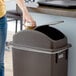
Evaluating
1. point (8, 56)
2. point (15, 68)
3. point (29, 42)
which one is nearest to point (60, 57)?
point (29, 42)

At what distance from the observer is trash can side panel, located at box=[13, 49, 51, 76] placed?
1.97 m

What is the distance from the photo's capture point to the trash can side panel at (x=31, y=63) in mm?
Result: 1974

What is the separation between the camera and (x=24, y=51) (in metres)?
2.06

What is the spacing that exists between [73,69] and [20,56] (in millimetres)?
521

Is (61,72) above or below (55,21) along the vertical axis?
below

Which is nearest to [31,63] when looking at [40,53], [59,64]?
[40,53]

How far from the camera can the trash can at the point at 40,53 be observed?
1940mm

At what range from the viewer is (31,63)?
204cm

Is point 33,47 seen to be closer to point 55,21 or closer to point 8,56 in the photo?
point 55,21

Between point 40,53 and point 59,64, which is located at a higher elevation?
point 40,53

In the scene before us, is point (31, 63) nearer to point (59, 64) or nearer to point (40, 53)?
point (40, 53)

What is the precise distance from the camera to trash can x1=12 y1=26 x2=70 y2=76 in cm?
194

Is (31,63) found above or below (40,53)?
below

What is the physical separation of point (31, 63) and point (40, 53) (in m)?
0.14
